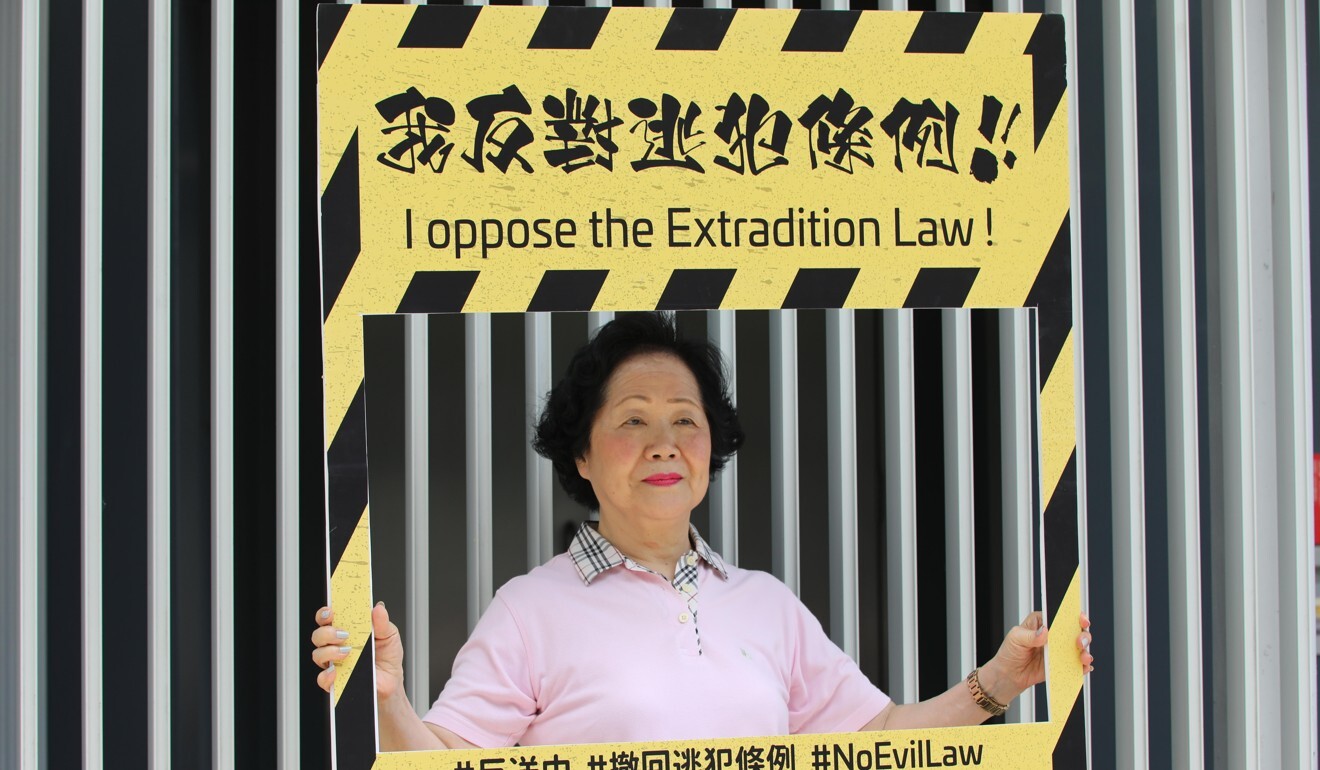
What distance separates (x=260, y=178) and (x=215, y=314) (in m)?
0.33

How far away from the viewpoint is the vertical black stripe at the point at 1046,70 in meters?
1.61

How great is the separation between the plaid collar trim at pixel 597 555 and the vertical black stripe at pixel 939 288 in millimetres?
535

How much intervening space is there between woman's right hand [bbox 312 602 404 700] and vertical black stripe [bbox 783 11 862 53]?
933mm

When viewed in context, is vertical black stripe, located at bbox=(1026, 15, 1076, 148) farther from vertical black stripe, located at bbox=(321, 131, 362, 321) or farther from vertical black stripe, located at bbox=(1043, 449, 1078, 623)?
vertical black stripe, located at bbox=(321, 131, 362, 321)

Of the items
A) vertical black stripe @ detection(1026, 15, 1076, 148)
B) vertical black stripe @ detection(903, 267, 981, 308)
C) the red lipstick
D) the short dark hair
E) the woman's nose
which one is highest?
vertical black stripe @ detection(1026, 15, 1076, 148)

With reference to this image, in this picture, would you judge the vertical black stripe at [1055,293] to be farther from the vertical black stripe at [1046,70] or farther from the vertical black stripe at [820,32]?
the vertical black stripe at [820,32]

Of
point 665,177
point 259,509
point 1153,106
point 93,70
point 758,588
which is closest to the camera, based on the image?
point 665,177

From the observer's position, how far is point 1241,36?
245cm

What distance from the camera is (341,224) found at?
60.0 inches

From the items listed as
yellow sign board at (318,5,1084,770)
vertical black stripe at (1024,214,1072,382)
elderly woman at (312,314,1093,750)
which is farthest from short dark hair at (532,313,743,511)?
vertical black stripe at (1024,214,1072,382)

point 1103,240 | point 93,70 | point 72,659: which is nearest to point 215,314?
point 93,70

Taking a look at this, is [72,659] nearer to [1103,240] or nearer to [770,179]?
[770,179]

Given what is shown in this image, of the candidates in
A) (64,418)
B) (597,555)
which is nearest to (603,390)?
(597,555)

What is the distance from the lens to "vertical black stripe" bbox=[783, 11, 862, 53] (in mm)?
1596
